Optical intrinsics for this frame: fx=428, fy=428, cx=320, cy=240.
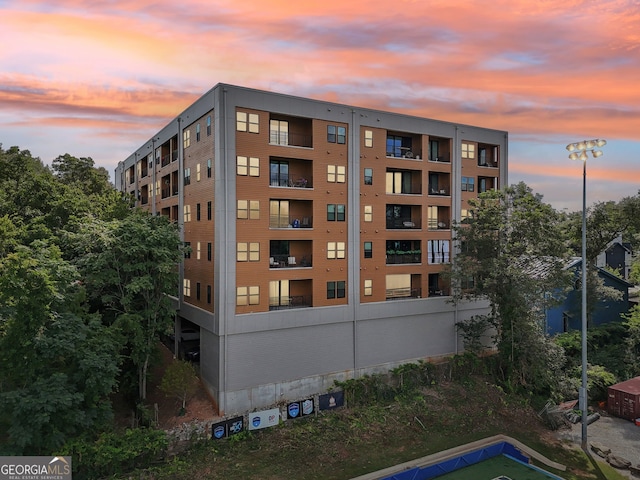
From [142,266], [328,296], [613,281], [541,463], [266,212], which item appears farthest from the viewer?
[613,281]

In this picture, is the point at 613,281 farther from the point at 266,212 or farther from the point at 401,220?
the point at 266,212

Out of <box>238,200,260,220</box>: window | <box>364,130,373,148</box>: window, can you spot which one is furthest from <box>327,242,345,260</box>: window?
<box>364,130,373,148</box>: window

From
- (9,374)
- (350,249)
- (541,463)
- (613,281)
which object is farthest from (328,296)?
(613,281)

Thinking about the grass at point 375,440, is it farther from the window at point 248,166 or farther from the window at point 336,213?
the window at point 248,166

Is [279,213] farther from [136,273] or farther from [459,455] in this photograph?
[459,455]

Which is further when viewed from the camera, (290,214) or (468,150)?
(468,150)

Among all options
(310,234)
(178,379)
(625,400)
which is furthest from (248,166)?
(625,400)

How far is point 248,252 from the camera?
30.1 metres

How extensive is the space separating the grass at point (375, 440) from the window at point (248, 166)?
55.5 ft

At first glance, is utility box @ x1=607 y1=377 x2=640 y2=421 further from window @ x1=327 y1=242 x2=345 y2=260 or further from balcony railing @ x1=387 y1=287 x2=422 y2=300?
window @ x1=327 y1=242 x2=345 y2=260

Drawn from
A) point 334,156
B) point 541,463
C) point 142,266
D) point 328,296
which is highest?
point 334,156

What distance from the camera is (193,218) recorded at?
34594 mm

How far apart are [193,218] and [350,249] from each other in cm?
1290

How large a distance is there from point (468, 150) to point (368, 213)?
1266 centimetres
